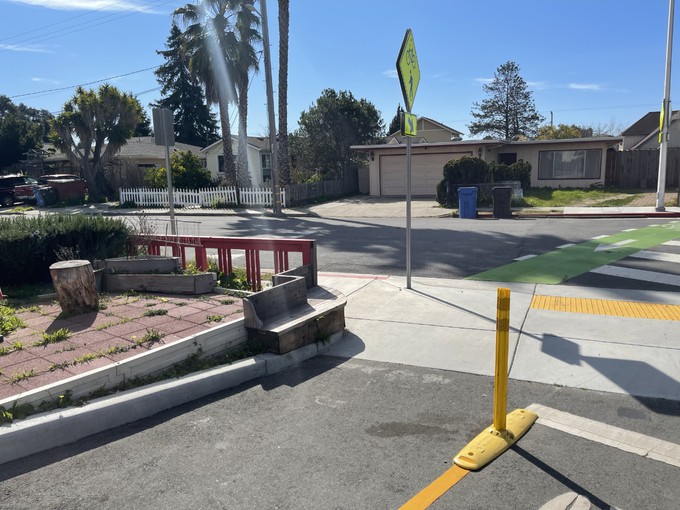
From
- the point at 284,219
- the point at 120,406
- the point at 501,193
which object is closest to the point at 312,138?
the point at 284,219

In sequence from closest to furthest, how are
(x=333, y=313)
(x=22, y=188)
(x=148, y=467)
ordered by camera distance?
1. (x=148, y=467)
2. (x=333, y=313)
3. (x=22, y=188)

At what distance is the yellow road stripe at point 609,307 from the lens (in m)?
6.74

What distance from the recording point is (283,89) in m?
26.6

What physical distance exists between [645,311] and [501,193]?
13147mm

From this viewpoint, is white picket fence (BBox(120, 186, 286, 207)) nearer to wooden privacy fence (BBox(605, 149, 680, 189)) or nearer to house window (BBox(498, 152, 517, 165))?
house window (BBox(498, 152, 517, 165))

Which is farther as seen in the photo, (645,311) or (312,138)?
(312,138)

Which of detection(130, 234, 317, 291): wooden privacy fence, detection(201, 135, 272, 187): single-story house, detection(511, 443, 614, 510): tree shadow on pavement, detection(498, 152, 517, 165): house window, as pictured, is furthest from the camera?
detection(201, 135, 272, 187): single-story house

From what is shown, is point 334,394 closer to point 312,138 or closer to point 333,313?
point 333,313

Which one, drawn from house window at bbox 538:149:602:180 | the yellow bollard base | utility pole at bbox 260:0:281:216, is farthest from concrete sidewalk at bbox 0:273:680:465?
house window at bbox 538:149:602:180

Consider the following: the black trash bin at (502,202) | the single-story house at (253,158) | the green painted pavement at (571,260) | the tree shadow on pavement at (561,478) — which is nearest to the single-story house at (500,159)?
the black trash bin at (502,202)

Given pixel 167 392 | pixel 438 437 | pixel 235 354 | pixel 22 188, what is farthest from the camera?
pixel 22 188

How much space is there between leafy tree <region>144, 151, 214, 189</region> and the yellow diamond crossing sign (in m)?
22.7

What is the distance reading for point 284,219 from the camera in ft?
71.7

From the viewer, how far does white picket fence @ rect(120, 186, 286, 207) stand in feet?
87.5
